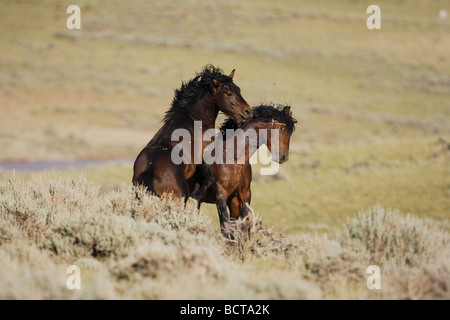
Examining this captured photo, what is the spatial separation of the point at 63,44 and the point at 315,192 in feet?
124

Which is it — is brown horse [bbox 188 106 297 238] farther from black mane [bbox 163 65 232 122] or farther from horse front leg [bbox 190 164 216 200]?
black mane [bbox 163 65 232 122]

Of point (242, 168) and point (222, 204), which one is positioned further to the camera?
point (242, 168)

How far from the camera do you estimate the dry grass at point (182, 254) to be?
5816 mm

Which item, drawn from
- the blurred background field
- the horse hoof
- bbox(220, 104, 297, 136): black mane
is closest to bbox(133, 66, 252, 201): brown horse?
bbox(220, 104, 297, 136): black mane

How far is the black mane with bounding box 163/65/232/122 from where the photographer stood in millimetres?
8688

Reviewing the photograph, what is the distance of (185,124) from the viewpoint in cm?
848

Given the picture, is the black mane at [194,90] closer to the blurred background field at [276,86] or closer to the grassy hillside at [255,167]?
the grassy hillside at [255,167]

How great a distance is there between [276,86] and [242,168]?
37.0m

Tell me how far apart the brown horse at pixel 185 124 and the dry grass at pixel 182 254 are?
0.82 feet

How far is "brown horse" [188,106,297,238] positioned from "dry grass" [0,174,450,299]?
0.44 meters

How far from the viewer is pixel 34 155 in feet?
102

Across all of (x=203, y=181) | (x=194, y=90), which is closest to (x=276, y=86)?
(x=194, y=90)

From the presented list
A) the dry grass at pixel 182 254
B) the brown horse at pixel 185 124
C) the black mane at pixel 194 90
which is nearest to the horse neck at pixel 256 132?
the brown horse at pixel 185 124

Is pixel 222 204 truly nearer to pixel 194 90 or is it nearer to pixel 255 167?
pixel 194 90
